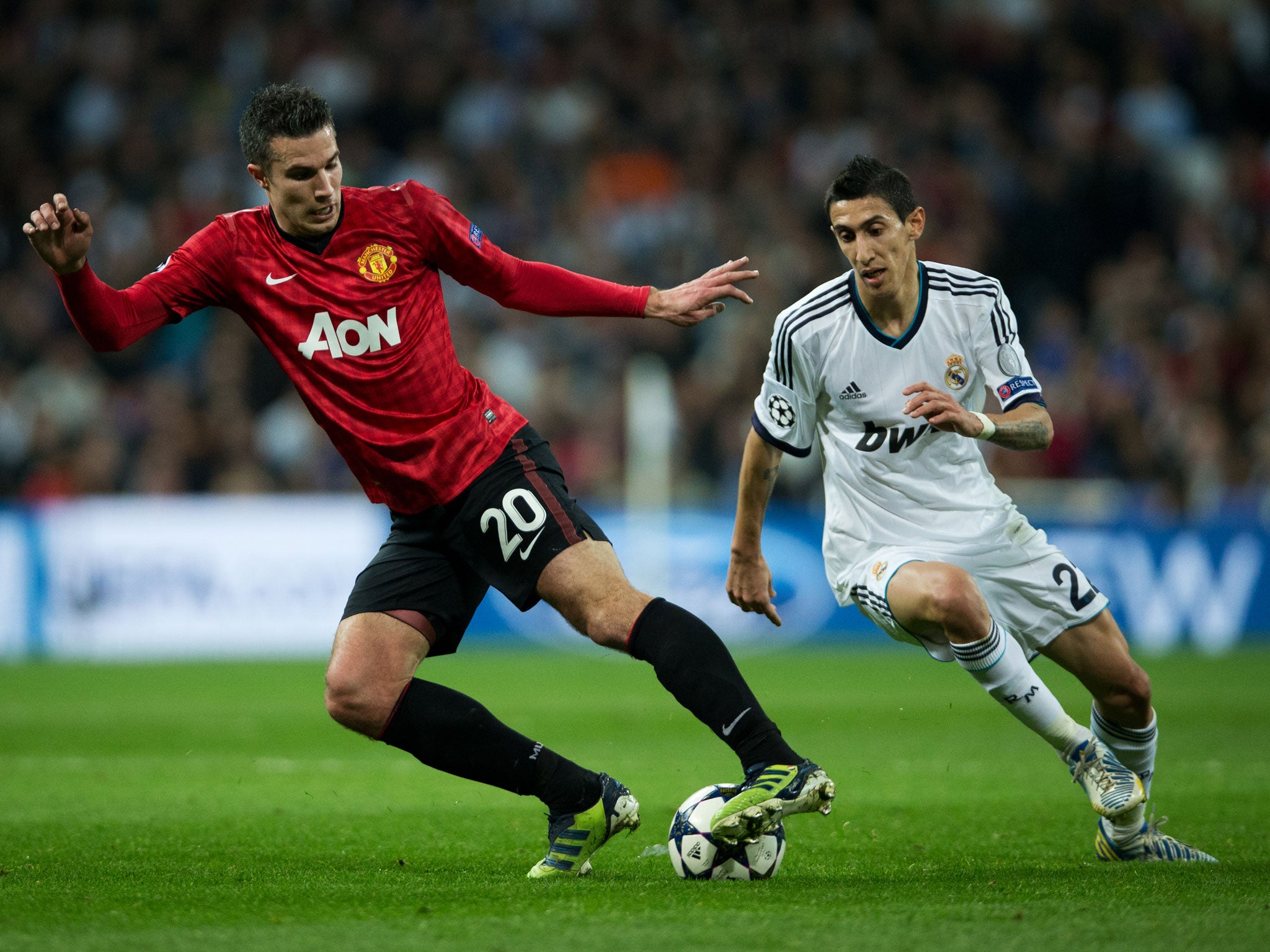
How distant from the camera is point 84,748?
27.7 ft

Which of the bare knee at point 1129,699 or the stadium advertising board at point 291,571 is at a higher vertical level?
the bare knee at point 1129,699

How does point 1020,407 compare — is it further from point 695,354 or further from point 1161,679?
point 695,354

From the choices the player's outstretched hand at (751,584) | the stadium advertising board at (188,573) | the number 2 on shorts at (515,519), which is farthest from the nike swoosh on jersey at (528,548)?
the stadium advertising board at (188,573)

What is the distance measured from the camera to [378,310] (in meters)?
4.91

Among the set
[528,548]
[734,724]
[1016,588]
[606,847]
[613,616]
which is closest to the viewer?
[734,724]

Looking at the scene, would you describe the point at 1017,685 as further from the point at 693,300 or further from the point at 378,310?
the point at 378,310

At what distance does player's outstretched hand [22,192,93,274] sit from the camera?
14.9 ft

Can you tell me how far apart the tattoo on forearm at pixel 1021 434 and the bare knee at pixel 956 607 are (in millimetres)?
452

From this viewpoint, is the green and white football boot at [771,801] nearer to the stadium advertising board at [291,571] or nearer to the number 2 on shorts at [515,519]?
the number 2 on shorts at [515,519]

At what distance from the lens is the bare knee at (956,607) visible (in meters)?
4.91

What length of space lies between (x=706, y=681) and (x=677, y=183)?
1279 cm

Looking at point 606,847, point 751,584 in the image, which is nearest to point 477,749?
point 606,847

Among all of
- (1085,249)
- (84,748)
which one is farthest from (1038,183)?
(84,748)

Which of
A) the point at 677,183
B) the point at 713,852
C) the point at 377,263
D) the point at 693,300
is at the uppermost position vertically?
the point at 677,183
